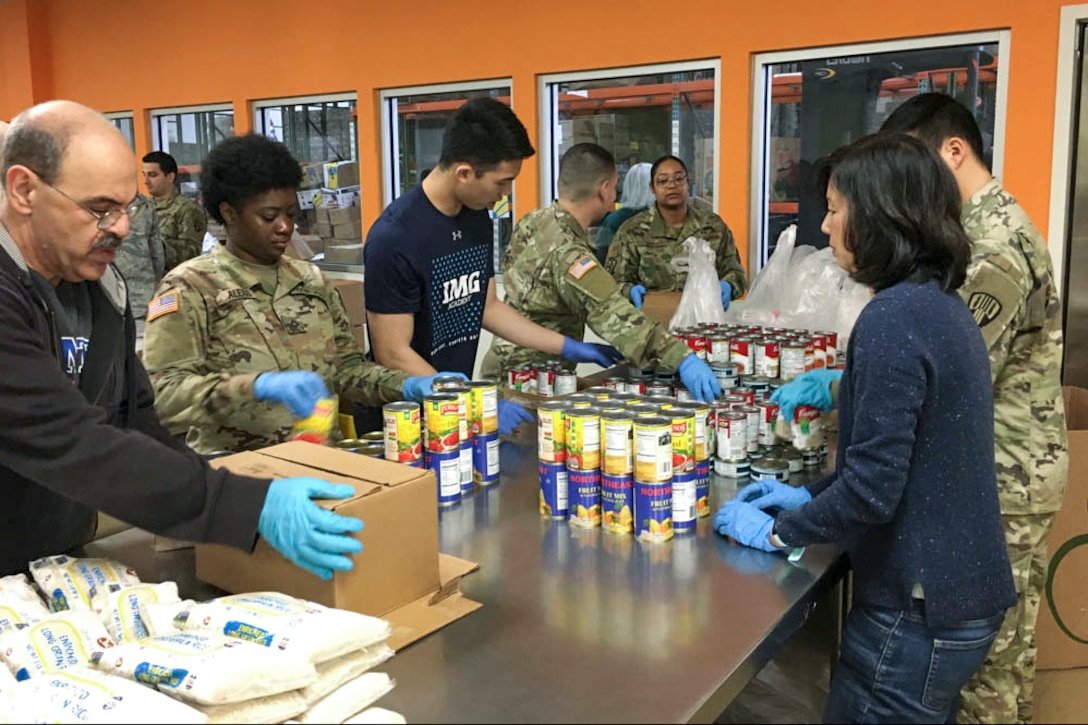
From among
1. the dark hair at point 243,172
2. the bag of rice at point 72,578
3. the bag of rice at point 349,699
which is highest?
the dark hair at point 243,172

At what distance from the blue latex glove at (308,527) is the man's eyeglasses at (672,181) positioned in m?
3.53

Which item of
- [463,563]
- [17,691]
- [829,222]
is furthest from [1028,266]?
[17,691]

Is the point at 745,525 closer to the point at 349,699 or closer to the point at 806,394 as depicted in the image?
the point at 806,394

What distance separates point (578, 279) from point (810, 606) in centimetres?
159

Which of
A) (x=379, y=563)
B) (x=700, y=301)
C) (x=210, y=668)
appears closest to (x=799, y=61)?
(x=700, y=301)

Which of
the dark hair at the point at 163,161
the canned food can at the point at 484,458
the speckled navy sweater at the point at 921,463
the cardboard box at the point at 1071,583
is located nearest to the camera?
the speckled navy sweater at the point at 921,463

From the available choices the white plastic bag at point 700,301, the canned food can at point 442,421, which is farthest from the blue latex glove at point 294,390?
the white plastic bag at point 700,301

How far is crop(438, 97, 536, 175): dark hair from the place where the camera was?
258cm

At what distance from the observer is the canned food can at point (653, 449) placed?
1607 millimetres

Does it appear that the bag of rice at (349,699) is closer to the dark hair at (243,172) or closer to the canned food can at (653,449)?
the canned food can at (653,449)

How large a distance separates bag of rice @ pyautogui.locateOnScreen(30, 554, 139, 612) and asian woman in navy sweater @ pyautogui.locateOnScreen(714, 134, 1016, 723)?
44.4 inches

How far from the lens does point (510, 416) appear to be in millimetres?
2416

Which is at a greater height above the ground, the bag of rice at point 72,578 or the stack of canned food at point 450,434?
the stack of canned food at point 450,434

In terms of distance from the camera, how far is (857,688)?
1.61m
